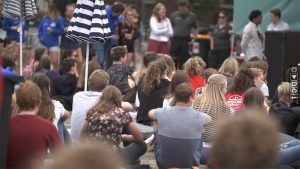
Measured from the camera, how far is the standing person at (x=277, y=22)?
681 inches

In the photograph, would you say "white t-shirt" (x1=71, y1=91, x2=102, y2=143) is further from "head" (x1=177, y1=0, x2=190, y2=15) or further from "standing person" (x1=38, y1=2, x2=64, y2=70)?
"head" (x1=177, y1=0, x2=190, y2=15)

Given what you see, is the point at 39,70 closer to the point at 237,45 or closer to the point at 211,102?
the point at 211,102

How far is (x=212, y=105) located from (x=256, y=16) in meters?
8.38

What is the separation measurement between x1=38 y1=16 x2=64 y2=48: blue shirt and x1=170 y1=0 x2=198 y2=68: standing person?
9.72 feet

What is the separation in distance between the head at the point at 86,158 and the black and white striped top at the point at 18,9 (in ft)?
27.9

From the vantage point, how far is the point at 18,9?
11.7 m

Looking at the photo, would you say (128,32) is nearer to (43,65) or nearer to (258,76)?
(43,65)

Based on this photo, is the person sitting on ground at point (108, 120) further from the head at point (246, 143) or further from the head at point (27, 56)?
the head at point (27, 56)

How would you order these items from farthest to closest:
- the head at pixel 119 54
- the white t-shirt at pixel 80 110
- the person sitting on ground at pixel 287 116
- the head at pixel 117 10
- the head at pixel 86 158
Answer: the head at pixel 117 10 < the head at pixel 119 54 < the person sitting on ground at pixel 287 116 < the white t-shirt at pixel 80 110 < the head at pixel 86 158

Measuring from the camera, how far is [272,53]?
17.1 metres

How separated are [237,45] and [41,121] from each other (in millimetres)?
15383

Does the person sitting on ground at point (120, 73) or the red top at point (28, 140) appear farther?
the person sitting on ground at point (120, 73)

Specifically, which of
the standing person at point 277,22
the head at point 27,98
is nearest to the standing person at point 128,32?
the standing person at point 277,22

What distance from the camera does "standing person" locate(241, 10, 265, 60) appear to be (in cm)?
1736
